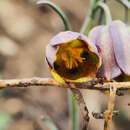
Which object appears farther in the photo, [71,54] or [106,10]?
[106,10]

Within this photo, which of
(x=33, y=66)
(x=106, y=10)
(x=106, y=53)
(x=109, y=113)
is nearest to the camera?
(x=109, y=113)

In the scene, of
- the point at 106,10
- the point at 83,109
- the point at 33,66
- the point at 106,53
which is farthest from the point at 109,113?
the point at 33,66

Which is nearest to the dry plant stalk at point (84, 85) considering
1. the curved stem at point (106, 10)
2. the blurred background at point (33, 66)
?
the curved stem at point (106, 10)

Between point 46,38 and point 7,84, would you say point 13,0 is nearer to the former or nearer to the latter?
point 46,38

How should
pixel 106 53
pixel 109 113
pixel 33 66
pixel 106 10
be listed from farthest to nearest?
pixel 33 66, pixel 106 10, pixel 106 53, pixel 109 113

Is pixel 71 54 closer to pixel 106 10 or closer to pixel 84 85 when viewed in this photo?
pixel 84 85

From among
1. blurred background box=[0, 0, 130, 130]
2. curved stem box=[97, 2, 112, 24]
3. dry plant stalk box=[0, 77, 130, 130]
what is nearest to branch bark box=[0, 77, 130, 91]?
dry plant stalk box=[0, 77, 130, 130]

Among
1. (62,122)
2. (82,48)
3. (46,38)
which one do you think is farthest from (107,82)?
(46,38)
